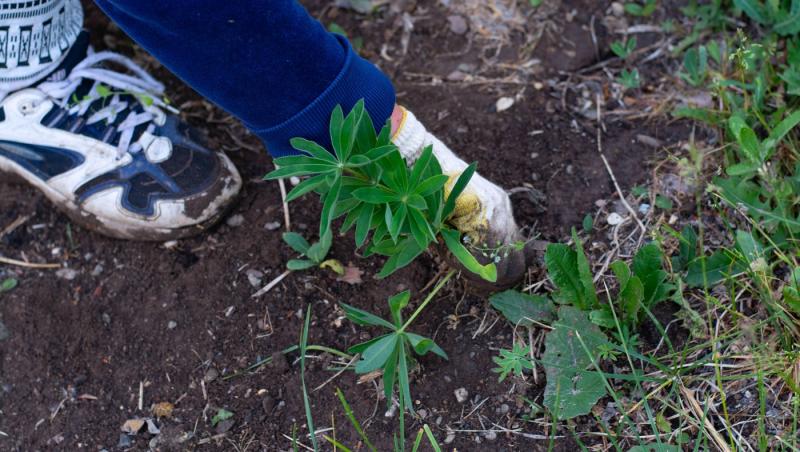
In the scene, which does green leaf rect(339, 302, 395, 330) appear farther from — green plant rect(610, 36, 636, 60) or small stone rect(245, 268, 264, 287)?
green plant rect(610, 36, 636, 60)

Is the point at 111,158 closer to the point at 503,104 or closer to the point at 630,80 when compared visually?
the point at 503,104

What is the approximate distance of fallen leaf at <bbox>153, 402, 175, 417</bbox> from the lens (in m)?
1.90

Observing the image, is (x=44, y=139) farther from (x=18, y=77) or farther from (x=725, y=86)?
(x=725, y=86)

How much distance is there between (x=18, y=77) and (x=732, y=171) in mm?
1980

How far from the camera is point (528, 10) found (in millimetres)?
2586

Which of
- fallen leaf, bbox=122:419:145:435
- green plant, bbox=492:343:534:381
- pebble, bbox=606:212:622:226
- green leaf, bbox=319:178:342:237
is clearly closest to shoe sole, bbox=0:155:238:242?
fallen leaf, bbox=122:419:145:435

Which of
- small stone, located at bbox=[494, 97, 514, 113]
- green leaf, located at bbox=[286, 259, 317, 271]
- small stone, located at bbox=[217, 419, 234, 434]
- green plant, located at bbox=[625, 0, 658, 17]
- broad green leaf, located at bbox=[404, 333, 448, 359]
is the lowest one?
small stone, located at bbox=[217, 419, 234, 434]

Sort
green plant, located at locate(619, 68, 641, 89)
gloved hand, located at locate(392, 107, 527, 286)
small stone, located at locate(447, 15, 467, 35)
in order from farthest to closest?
small stone, located at locate(447, 15, 467, 35) → green plant, located at locate(619, 68, 641, 89) → gloved hand, located at locate(392, 107, 527, 286)

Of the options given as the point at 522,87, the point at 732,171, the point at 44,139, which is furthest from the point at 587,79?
the point at 44,139

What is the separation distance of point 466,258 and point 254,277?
2.30ft

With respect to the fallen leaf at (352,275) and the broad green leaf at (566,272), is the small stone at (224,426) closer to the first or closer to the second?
the fallen leaf at (352,275)

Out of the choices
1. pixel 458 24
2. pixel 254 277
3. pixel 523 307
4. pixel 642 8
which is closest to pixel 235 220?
pixel 254 277

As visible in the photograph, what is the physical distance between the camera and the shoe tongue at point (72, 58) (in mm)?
2275

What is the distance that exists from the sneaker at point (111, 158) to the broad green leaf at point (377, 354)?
0.79 metres
